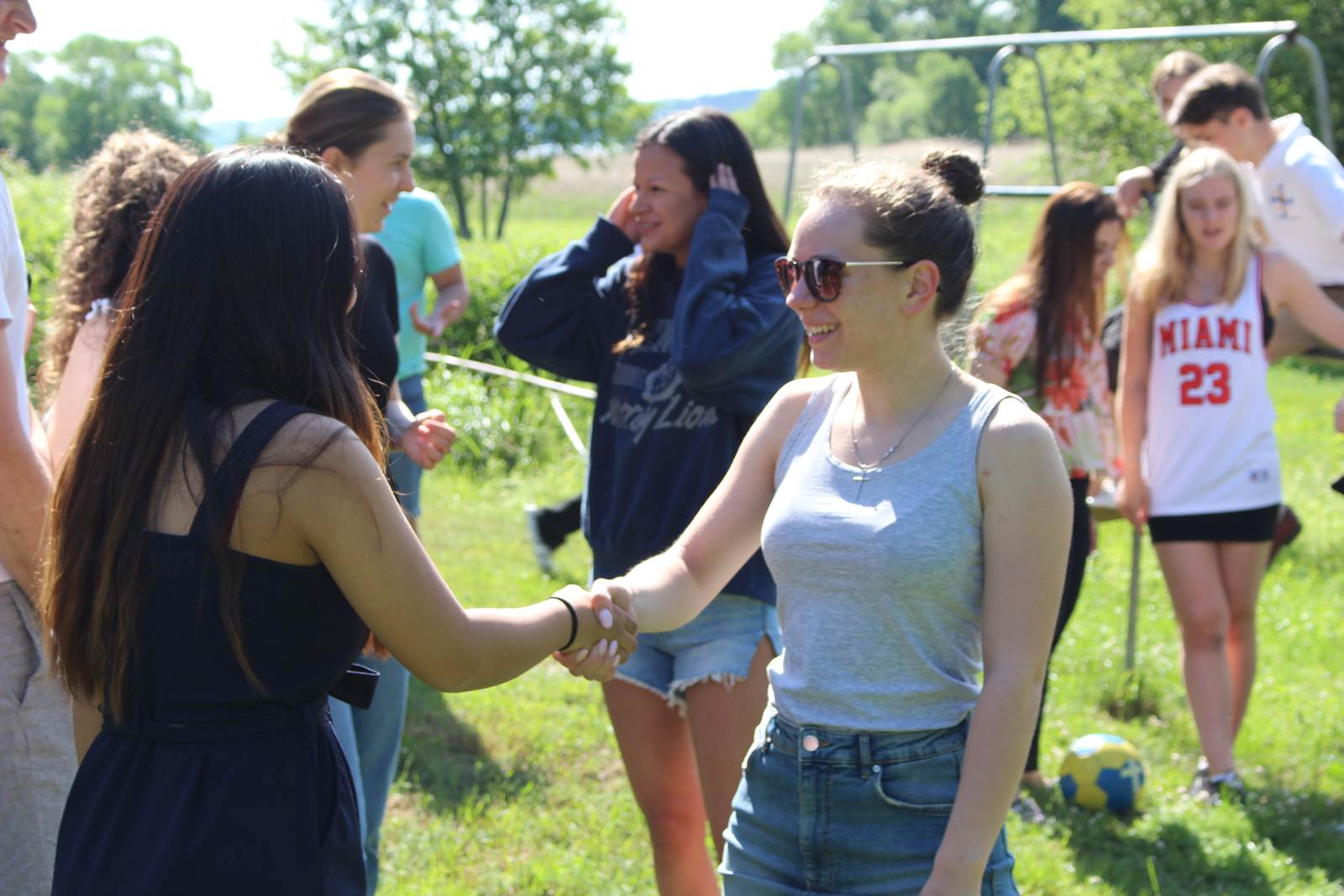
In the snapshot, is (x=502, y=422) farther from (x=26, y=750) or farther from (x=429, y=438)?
(x=26, y=750)

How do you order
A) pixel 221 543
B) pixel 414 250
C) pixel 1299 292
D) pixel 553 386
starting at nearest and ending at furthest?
pixel 221 543
pixel 1299 292
pixel 414 250
pixel 553 386

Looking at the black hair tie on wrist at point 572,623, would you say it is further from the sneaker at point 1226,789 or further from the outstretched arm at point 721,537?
the sneaker at point 1226,789

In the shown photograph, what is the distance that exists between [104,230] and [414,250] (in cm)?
270

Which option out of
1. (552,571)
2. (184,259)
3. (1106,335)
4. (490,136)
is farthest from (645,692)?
(490,136)

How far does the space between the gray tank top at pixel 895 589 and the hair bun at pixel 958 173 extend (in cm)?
46

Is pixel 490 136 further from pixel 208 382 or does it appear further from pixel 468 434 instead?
pixel 208 382

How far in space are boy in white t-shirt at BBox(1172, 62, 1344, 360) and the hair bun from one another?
352cm

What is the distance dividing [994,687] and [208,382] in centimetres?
130

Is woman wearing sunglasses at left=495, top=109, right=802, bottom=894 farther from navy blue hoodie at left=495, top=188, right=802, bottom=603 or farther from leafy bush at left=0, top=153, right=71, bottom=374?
leafy bush at left=0, top=153, right=71, bottom=374

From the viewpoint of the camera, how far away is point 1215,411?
5023mm

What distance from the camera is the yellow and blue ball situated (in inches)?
194

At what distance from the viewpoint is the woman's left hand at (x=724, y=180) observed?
348 centimetres

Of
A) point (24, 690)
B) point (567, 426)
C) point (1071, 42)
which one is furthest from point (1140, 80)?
point (24, 690)

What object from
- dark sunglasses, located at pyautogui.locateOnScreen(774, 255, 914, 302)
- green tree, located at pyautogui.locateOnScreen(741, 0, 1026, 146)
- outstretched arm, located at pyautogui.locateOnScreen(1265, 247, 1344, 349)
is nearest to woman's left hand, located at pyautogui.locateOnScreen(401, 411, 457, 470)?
dark sunglasses, located at pyautogui.locateOnScreen(774, 255, 914, 302)
